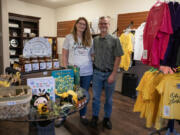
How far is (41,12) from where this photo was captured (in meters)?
5.60

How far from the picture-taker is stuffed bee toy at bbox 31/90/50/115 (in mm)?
980

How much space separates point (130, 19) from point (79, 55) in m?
2.44

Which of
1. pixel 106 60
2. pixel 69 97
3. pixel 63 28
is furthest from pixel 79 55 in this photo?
pixel 63 28

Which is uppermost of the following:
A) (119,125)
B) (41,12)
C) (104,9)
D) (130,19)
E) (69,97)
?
(41,12)

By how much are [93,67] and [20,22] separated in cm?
390

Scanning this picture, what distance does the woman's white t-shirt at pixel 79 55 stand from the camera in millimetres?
1857

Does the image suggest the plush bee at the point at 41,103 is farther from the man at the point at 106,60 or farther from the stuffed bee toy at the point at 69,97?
the man at the point at 106,60

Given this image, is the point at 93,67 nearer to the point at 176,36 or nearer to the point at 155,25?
the point at 155,25

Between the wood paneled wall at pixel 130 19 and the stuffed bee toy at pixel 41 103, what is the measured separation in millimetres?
3154

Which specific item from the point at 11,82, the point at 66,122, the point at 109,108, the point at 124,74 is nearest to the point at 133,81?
the point at 124,74

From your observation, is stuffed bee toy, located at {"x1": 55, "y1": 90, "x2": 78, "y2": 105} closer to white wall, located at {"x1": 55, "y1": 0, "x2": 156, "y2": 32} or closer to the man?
the man

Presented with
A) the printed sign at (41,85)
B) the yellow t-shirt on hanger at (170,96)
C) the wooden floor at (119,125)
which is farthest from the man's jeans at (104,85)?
the printed sign at (41,85)

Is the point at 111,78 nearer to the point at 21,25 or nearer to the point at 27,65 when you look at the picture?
the point at 27,65

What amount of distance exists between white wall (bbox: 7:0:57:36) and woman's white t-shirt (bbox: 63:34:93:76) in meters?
3.99
